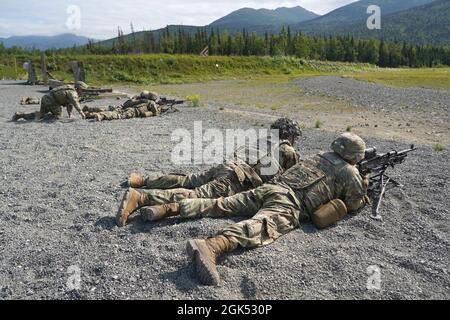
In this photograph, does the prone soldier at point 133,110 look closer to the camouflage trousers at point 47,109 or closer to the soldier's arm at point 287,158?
the camouflage trousers at point 47,109

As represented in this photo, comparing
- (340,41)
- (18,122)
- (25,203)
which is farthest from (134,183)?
(340,41)

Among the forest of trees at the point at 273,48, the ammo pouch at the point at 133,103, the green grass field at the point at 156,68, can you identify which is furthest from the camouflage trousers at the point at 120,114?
the forest of trees at the point at 273,48

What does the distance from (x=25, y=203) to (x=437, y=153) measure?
969 centimetres

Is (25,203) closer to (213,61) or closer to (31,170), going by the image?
(31,170)

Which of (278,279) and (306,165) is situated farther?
(306,165)

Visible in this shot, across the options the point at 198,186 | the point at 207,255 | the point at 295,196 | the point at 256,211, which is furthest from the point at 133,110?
the point at 207,255

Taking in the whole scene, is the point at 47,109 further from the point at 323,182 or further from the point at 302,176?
the point at 323,182

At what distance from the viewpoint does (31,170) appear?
896cm

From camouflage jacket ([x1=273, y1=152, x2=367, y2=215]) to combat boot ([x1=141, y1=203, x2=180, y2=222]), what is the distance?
1517 mm

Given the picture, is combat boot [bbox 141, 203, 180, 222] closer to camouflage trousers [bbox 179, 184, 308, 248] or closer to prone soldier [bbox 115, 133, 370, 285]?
prone soldier [bbox 115, 133, 370, 285]

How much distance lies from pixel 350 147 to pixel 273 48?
9000cm

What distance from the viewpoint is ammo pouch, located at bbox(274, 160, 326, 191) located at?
5.77m

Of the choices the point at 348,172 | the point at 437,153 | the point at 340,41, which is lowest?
the point at 437,153

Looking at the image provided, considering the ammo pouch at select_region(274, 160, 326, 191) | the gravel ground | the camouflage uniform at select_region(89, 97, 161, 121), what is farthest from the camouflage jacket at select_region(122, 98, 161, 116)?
the ammo pouch at select_region(274, 160, 326, 191)
